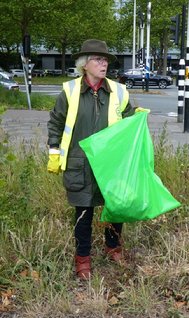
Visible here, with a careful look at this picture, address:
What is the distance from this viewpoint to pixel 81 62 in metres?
3.51

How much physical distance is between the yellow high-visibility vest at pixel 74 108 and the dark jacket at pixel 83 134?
0.03 metres

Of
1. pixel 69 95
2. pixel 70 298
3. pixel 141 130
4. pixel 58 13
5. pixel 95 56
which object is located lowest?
pixel 70 298

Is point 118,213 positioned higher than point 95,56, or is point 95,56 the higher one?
point 95,56

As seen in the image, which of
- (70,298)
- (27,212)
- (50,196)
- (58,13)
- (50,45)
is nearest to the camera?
(70,298)

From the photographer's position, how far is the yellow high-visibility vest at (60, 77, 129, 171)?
3418 millimetres

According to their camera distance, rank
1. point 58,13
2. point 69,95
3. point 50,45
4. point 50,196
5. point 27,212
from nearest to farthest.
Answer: point 69,95
point 27,212
point 50,196
point 58,13
point 50,45

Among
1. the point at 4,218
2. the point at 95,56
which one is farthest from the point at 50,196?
the point at 95,56

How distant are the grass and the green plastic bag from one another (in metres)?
0.40

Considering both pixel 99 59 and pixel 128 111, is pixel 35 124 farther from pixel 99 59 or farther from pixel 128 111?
pixel 99 59

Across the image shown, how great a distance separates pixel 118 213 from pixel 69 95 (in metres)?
0.83

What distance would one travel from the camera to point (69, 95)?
3.43m

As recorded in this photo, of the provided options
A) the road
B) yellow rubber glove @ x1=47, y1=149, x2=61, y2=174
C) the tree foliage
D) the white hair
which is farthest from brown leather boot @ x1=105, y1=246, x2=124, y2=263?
the tree foliage

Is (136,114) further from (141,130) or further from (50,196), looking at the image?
(50,196)

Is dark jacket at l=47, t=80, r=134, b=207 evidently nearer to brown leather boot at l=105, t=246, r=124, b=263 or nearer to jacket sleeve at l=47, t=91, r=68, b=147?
jacket sleeve at l=47, t=91, r=68, b=147
